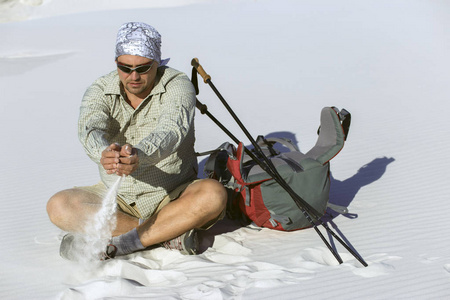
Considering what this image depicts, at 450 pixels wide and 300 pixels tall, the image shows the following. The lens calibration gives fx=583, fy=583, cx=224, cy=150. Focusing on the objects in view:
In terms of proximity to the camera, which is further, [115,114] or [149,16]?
[149,16]

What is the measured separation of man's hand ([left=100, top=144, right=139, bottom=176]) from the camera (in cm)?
345

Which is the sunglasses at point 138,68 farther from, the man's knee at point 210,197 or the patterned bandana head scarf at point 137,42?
the man's knee at point 210,197

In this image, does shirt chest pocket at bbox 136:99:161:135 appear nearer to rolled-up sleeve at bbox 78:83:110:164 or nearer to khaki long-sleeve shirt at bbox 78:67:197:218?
khaki long-sleeve shirt at bbox 78:67:197:218

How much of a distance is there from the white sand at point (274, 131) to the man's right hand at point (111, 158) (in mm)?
823

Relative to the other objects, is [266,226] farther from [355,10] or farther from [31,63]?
[355,10]

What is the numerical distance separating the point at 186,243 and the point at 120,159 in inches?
41.6

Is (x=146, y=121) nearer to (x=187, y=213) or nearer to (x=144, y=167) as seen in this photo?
(x=144, y=167)

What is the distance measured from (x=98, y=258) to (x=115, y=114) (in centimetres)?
106

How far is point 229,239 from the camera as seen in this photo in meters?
4.52

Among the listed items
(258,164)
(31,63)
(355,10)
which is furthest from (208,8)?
Result: (258,164)

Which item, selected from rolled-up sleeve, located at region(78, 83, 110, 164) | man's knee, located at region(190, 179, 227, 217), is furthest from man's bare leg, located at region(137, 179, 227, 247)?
rolled-up sleeve, located at region(78, 83, 110, 164)

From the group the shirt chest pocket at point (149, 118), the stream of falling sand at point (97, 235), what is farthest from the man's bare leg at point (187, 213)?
the shirt chest pocket at point (149, 118)

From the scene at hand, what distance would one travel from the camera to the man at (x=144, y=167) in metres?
4.13

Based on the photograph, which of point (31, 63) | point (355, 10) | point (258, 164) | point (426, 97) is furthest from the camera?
point (355, 10)
